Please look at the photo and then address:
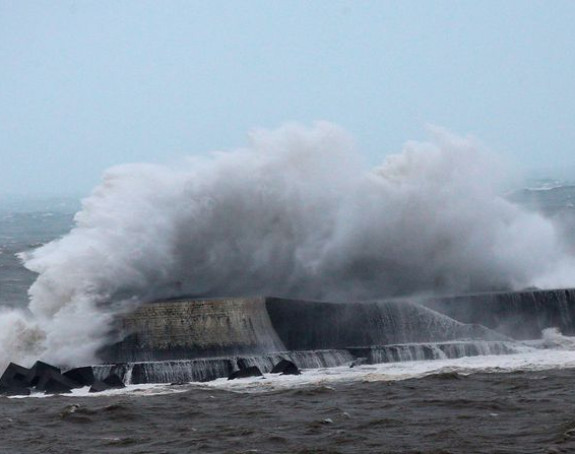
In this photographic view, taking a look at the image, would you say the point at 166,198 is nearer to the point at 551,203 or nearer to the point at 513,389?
the point at 513,389

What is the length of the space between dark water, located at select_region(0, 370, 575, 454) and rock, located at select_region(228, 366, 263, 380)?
153 cm

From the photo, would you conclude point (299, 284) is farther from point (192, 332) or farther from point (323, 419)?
point (323, 419)

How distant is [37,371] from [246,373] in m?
3.41

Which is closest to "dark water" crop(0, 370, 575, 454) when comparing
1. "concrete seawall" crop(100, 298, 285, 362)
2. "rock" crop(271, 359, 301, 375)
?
"rock" crop(271, 359, 301, 375)

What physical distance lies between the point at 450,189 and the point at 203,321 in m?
9.63

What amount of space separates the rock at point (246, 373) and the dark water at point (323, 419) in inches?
60.4

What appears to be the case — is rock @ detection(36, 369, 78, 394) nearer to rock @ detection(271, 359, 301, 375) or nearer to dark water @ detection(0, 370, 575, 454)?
dark water @ detection(0, 370, 575, 454)

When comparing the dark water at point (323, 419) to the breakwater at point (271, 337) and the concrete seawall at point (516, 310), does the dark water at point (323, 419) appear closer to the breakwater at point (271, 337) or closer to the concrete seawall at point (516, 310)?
the breakwater at point (271, 337)

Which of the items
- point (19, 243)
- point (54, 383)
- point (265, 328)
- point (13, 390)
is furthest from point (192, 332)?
point (19, 243)

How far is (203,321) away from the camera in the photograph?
24.3 m

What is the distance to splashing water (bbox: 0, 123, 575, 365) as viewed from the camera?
83.8 ft

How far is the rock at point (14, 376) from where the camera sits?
71.4ft

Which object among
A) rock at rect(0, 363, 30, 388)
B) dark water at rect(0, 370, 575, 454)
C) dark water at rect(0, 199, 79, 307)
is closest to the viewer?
dark water at rect(0, 370, 575, 454)

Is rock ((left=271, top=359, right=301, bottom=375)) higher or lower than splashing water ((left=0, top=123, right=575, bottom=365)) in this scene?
lower
